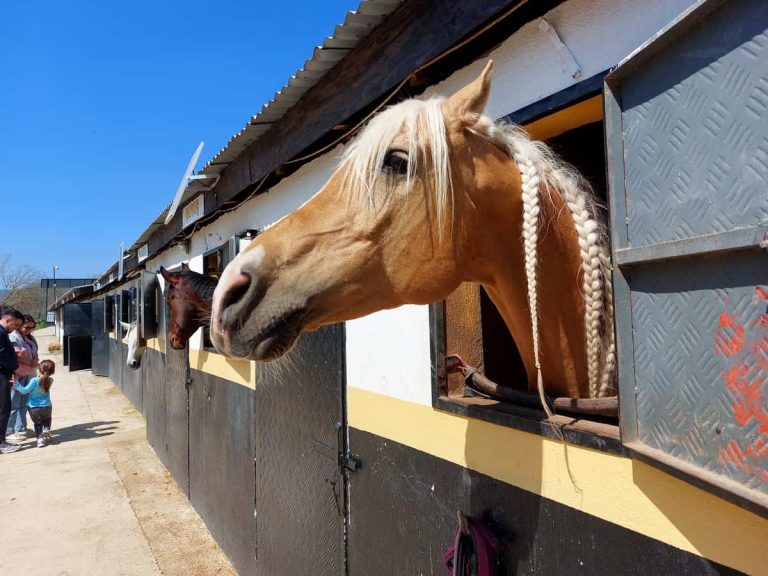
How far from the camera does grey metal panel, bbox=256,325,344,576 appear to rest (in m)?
3.10

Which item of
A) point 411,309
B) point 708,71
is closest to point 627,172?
point 708,71

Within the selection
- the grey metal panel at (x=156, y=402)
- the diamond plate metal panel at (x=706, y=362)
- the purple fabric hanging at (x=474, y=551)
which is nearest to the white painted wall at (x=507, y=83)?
the purple fabric hanging at (x=474, y=551)

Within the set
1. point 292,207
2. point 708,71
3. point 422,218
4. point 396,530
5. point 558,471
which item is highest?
point 292,207

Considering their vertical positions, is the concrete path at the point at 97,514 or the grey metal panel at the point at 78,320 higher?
the grey metal panel at the point at 78,320

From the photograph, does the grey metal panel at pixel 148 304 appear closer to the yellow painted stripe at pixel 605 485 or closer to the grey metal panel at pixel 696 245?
the yellow painted stripe at pixel 605 485

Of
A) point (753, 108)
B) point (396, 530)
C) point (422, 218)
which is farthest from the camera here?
point (396, 530)

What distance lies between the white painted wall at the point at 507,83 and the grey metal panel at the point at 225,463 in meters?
1.49

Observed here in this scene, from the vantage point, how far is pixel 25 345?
29.7ft

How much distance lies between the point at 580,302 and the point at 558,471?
536 mm

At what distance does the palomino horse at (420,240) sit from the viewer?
1.48 metres

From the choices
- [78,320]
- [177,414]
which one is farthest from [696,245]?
[78,320]

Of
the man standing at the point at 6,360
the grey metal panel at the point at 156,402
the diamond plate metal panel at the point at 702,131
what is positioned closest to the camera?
the diamond plate metal panel at the point at 702,131

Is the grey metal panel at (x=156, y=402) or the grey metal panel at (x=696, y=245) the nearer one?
the grey metal panel at (x=696, y=245)

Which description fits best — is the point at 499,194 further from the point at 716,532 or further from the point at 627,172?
the point at 716,532
